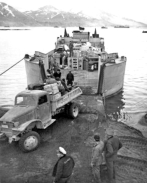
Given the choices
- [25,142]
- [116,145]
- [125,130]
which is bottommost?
[125,130]

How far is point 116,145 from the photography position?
5.80 m

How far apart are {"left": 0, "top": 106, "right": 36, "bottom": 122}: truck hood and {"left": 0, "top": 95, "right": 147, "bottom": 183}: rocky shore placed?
124 centimetres

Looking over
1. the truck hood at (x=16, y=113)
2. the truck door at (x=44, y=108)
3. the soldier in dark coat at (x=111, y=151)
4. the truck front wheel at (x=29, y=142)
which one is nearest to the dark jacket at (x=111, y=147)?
the soldier in dark coat at (x=111, y=151)

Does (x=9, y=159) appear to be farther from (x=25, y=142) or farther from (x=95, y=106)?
(x=95, y=106)

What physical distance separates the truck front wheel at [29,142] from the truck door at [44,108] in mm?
966

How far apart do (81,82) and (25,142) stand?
354 inches

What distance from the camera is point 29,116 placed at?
26.2 ft

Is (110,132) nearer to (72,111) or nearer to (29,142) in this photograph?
(72,111)

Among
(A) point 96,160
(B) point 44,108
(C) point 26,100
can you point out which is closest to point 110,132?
(B) point 44,108

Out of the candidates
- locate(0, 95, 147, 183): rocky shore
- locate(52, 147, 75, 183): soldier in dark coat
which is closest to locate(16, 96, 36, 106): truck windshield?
locate(0, 95, 147, 183): rocky shore

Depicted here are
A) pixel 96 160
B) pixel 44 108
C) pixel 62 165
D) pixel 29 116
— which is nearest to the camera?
pixel 62 165

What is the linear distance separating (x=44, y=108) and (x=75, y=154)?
7.29 feet

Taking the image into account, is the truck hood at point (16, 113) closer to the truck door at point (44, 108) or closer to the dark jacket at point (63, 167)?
the truck door at point (44, 108)

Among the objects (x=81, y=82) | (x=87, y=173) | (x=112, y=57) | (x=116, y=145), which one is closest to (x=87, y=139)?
(x=87, y=173)
